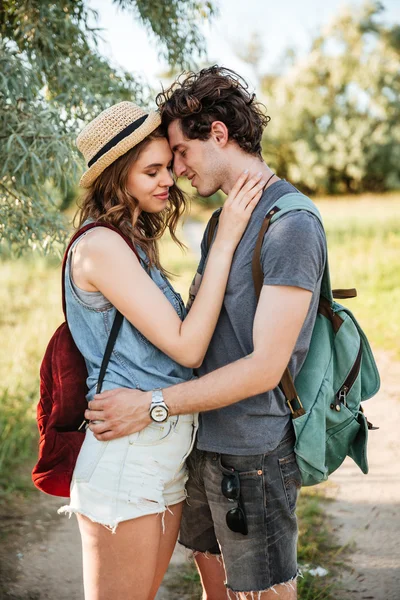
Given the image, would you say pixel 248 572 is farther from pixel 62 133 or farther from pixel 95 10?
pixel 95 10

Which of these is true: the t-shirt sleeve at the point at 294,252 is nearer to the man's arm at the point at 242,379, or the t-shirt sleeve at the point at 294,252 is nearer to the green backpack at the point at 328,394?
the man's arm at the point at 242,379

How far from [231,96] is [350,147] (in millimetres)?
27032

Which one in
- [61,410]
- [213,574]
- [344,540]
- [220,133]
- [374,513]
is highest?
[220,133]

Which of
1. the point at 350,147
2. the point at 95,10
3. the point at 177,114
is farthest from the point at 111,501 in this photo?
the point at 350,147

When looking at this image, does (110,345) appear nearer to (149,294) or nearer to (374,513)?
(149,294)

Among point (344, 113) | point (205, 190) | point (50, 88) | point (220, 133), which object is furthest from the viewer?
point (344, 113)

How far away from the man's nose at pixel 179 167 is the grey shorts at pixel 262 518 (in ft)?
3.56

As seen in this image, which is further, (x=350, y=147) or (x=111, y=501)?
(x=350, y=147)

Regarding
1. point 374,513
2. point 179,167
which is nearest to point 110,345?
point 179,167

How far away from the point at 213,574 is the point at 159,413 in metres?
0.96

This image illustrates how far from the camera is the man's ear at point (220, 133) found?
2.33 m

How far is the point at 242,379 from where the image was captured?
6.68 feet

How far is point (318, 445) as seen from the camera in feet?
7.34

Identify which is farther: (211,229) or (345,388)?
(211,229)
